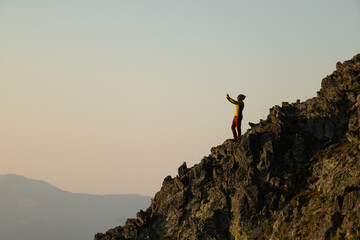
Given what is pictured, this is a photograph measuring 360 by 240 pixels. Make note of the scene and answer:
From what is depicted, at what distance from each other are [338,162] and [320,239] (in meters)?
9.22

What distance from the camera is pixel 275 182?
42.8m

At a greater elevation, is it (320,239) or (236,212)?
(236,212)

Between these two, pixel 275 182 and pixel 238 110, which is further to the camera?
pixel 238 110

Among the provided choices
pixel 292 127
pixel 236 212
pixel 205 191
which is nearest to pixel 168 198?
pixel 205 191

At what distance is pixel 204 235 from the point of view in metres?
42.6

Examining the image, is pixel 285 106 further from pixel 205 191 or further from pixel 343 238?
pixel 343 238

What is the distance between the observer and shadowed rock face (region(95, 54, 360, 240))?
39.1 meters

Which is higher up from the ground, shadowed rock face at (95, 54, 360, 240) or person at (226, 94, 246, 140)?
person at (226, 94, 246, 140)

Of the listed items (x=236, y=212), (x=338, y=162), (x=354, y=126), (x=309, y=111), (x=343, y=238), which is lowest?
(x=343, y=238)

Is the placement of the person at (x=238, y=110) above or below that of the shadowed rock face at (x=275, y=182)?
above

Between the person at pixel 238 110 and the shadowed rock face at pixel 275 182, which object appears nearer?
the shadowed rock face at pixel 275 182

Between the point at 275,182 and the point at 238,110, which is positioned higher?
the point at 238,110

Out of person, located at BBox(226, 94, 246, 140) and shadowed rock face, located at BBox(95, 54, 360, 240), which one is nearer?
shadowed rock face, located at BBox(95, 54, 360, 240)

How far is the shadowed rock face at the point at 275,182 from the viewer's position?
3909 cm
